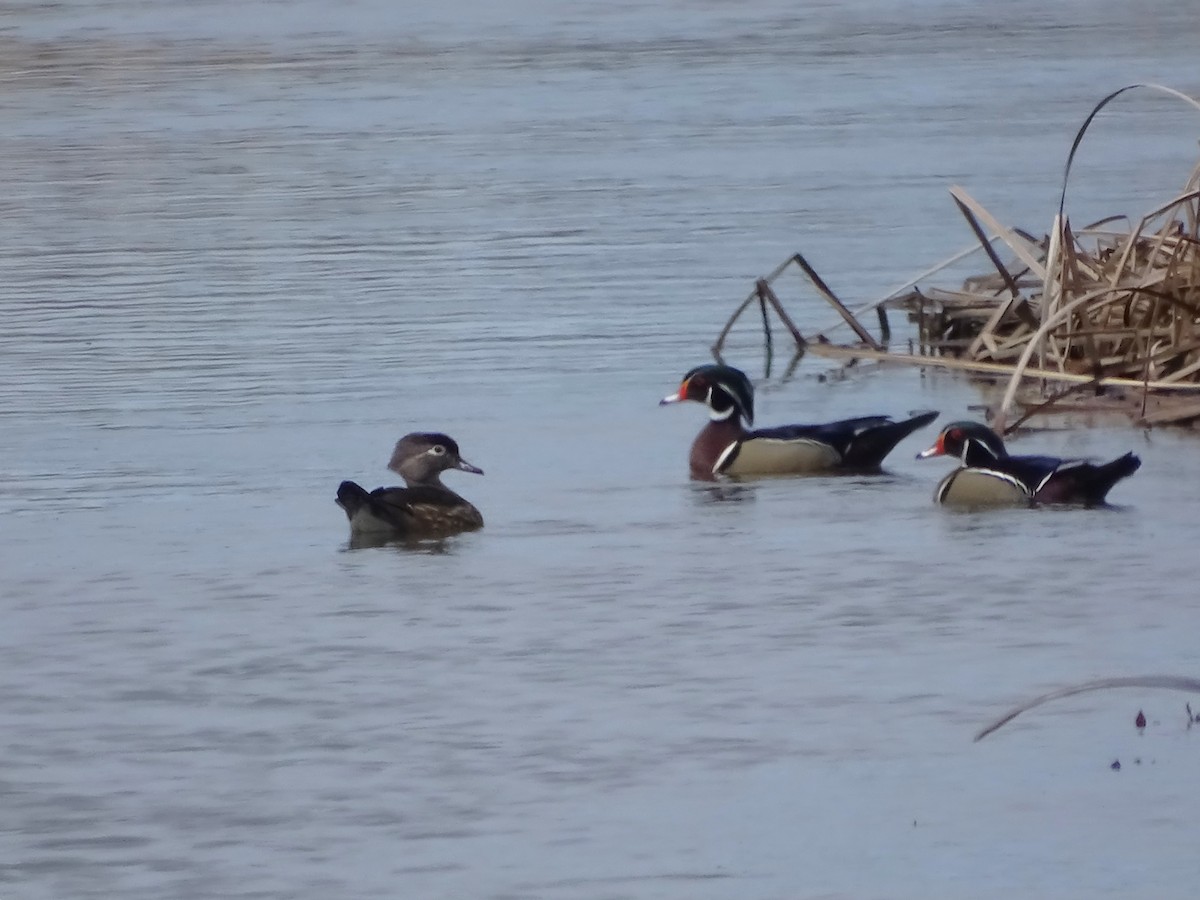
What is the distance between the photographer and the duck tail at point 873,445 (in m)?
9.63

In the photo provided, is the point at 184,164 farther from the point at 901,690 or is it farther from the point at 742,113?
the point at 901,690

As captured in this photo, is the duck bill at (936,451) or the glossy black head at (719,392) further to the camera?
the glossy black head at (719,392)

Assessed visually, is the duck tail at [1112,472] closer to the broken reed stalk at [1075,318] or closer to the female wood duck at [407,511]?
the broken reed stalk at [1075,318]

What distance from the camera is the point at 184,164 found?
2156cm

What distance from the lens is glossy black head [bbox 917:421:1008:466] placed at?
9.03 metres

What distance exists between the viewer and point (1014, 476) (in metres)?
8.84

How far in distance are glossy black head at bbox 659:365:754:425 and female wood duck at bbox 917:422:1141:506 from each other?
3.85 ft

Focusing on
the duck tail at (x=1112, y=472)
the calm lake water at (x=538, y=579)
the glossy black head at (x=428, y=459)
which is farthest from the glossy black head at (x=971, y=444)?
the glossy black head at (x=428, y=459)

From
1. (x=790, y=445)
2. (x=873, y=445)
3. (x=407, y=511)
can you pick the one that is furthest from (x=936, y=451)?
(x=407, y=511)

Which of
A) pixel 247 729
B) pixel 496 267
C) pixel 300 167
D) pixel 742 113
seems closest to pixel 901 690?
pixel 247 729

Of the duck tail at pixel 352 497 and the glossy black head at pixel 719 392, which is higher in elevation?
the glossy black head at pixel 719 392

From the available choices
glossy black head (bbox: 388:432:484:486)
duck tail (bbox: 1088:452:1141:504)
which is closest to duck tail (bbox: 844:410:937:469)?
duck tail (bbox: 1088:452:1141:504)

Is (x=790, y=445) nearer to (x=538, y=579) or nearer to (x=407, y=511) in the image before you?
(x=407, y=511)

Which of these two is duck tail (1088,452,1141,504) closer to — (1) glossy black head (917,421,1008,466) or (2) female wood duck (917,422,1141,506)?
(2) female wood duck (917,422,1141,506)
